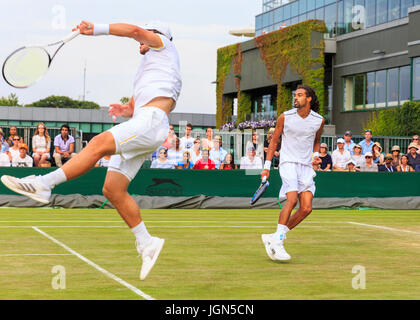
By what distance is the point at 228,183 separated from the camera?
58.4 feet

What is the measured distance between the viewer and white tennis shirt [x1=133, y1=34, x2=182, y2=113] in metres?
6.24

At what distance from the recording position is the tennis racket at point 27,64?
6266 mm

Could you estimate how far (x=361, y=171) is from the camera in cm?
1870

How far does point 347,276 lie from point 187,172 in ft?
35.6

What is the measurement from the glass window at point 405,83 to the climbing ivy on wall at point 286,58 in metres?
5.66

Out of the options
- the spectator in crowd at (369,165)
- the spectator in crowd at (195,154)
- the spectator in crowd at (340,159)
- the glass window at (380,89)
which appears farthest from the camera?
the glass window at (380,89)

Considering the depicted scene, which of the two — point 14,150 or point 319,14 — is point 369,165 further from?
point 319,14

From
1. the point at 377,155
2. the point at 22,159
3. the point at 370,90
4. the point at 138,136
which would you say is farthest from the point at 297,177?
the point at 370,90

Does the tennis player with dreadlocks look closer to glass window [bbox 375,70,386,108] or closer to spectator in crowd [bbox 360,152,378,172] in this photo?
spectator in crowd [bbox 360,152,378,172]

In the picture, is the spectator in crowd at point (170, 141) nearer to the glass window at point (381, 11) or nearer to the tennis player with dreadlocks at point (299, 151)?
the tennis player with dreadlocks at point (299, 151)

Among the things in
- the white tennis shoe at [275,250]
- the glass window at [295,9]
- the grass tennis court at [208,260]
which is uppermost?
the glass window at [295,9]

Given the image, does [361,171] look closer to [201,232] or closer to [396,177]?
[396,177]

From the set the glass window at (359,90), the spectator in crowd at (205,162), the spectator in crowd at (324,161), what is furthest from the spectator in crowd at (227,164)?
the glass window at (359,90)

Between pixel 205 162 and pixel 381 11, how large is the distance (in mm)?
23283
